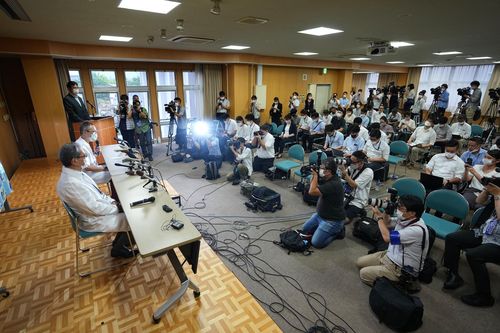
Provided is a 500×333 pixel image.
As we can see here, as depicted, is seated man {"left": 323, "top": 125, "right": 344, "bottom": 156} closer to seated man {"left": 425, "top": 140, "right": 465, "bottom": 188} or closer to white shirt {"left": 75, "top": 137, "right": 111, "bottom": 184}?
seated man {"left": 425, "top": 140, "right": 465, "bottom": 188}

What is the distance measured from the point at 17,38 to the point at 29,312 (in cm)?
595

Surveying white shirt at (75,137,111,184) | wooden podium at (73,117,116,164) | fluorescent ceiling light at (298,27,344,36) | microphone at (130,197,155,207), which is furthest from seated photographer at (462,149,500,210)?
wooden podium at (73,117,116,164)

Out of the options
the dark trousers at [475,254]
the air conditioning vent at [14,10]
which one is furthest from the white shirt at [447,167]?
the air conditioning vent at [14,10]

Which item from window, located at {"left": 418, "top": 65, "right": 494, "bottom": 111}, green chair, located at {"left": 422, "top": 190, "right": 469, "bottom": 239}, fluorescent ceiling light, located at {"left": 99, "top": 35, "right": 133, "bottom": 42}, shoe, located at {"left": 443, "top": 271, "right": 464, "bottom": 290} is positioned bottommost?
shoe, located at {"left": 443, "top": 271, "right": 464, "bottom": 290}

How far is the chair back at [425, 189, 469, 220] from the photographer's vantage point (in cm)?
312

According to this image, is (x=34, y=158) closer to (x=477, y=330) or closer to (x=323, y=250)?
(x=323, y=250)

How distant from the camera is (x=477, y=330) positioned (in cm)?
233

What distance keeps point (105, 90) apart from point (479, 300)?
9.57 meters

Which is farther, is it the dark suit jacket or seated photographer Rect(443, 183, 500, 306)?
the dark suit jacket

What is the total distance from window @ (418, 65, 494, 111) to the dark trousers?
13.8m

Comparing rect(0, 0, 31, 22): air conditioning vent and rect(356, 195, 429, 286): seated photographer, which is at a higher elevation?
rect(0, 0, 31, 22): air conditioning vent

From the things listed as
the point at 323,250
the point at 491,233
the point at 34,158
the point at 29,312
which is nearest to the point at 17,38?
the point at 34,158

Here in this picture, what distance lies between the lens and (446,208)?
3.29m

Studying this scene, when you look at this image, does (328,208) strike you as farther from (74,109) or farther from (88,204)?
(74,109)
